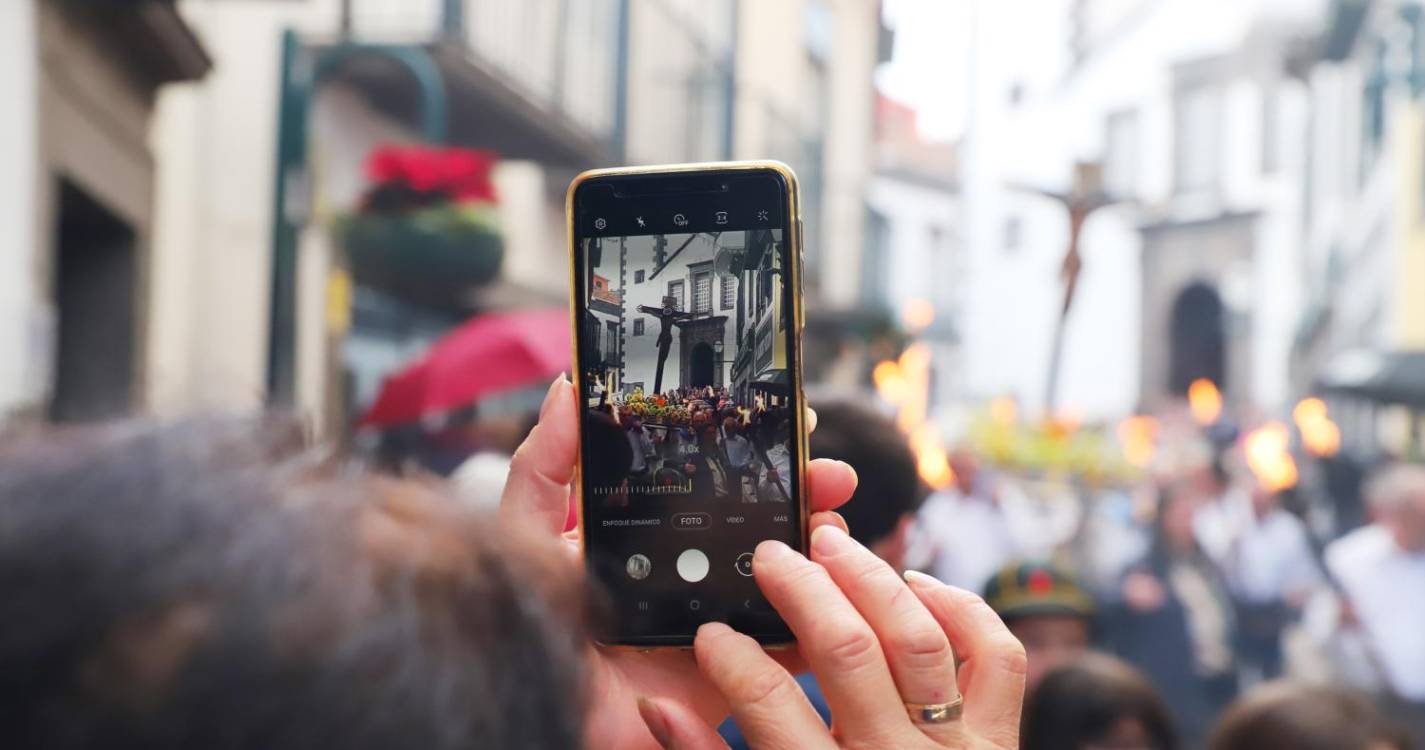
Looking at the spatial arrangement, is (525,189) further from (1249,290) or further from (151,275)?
(1249,290)

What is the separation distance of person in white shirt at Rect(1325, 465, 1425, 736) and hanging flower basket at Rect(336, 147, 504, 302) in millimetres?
3536

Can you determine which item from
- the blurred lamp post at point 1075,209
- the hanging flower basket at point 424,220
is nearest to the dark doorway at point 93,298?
the hanging flower basket at point 424,220

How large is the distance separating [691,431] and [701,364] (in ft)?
0.17

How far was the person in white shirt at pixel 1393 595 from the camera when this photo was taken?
548 centimetres

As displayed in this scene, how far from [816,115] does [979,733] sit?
1306 cm

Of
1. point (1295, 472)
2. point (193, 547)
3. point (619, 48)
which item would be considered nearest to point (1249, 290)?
point (1295, 472)

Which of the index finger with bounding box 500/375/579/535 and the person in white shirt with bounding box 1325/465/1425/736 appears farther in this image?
the person in white shirt with bounding box 1325/465/1425/736

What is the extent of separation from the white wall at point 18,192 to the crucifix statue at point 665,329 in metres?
3.52

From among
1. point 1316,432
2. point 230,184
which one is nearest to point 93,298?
point 230,184

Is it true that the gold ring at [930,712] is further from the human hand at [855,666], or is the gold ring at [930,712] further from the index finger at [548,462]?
the index finger at [548,462]

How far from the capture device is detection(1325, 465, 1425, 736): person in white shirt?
5480 millimetres

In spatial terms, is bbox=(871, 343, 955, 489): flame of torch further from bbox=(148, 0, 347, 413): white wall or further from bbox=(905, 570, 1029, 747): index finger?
bbox=(905, 570, 1029, 747): index finger

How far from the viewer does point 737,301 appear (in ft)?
3.68

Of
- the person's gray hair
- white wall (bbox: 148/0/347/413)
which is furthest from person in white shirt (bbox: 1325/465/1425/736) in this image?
white wall (bbox: 148/0/347/413)
